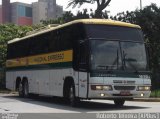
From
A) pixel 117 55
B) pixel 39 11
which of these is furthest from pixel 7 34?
pixel 39 11

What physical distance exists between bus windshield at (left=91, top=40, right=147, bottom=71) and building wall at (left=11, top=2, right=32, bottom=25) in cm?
12147

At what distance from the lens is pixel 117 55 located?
1894 cm

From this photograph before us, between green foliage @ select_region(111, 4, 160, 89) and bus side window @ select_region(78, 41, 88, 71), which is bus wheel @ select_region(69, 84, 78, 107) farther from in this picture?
green foliage @ select_region(111, 4, 160, 89)

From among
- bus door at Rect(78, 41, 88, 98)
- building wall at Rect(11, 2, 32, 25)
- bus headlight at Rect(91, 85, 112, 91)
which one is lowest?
bus headlight at Rect(91, 85, 112, 91)

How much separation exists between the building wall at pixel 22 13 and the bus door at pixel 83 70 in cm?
12131

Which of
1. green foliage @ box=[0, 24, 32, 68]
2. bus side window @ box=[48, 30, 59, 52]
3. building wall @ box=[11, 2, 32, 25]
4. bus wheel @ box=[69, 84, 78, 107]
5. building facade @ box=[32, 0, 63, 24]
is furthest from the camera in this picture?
building facade @ box=[32, 0, 63, 24]

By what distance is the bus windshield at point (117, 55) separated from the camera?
18656 mm

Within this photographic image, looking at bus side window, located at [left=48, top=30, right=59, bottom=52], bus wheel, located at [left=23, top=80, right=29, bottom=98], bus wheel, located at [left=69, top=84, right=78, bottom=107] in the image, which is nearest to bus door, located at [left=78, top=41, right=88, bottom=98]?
bus wheel, located at [left=69, top=84, right=78, bottom=107]

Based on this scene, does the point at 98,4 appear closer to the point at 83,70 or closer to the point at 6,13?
the point at 83,70

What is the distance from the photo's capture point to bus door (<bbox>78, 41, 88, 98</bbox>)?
18.8m

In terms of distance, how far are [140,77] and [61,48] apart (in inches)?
165

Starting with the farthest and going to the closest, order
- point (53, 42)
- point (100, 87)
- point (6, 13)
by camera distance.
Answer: point (6, 13) < point (53, 42) < point (100, 87)

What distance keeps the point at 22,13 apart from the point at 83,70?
125981 millimetres

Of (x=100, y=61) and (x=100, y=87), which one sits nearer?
(x=100, y=87)
